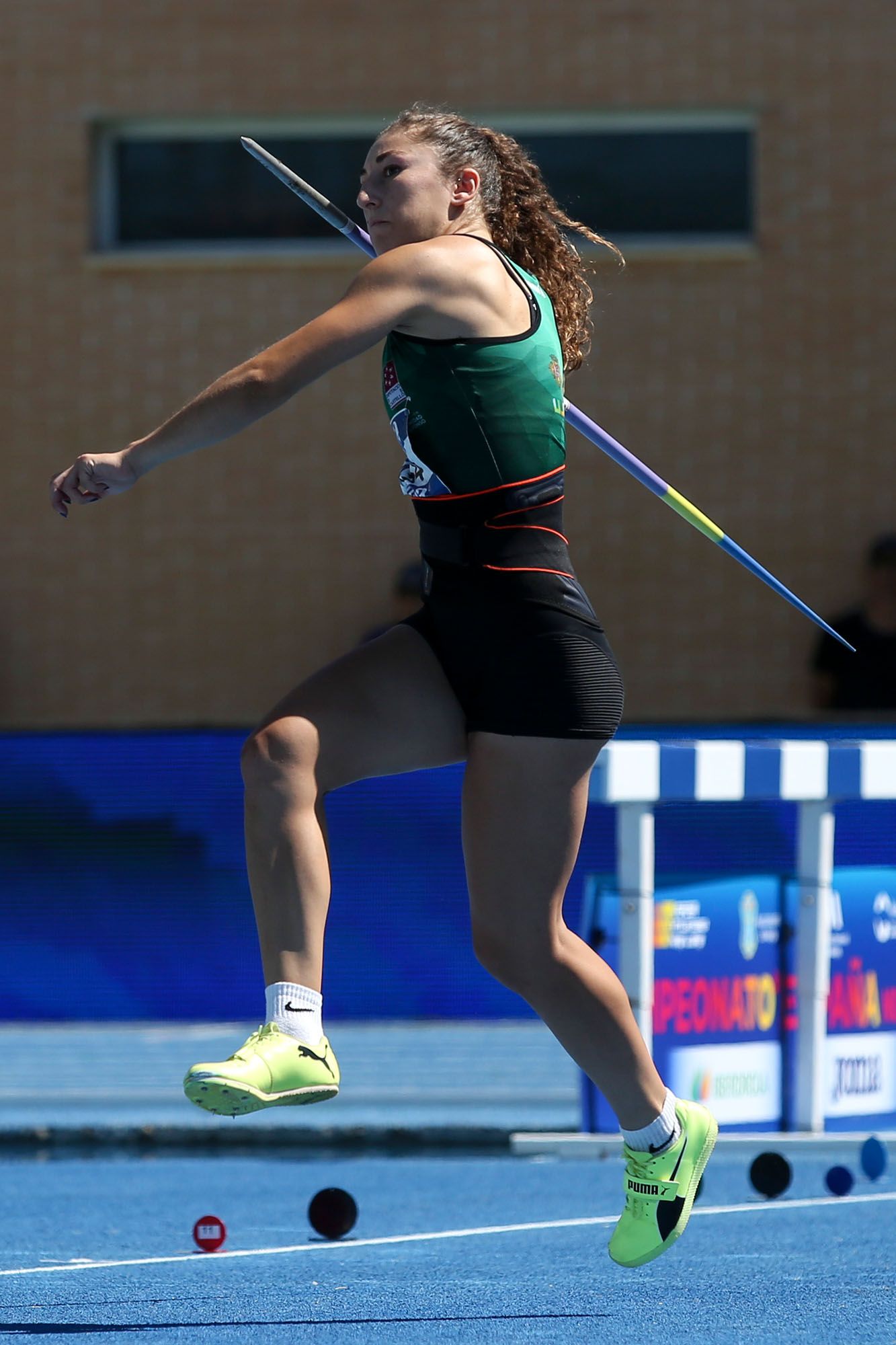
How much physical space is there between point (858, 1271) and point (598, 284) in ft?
28.8

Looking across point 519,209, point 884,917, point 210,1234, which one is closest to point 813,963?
point 884,917

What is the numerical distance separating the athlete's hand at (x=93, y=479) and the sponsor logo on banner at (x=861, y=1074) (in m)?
3.87

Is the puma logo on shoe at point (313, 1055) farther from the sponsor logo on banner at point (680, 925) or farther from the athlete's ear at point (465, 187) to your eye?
the sponsor logo on banner at point (680, 925)

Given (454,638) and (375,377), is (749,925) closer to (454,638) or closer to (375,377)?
(454,638)

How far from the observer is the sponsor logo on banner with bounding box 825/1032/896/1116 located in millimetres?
6863

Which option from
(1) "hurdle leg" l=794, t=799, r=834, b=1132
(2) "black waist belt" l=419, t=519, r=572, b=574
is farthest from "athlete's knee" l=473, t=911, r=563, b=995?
(1) "hurdle leg" l=794, t=799, r=834, b=1132

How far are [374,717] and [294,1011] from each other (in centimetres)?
54

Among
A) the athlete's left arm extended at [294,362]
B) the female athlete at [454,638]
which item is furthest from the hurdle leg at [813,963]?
the athlete's left arm extended at [294,362]

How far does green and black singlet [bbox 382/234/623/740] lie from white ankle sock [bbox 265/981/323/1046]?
573mm

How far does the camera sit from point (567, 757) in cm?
391

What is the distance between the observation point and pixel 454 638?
3939 mm

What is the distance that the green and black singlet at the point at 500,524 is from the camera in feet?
12.5

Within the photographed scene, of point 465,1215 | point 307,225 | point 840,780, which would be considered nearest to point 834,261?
point 307,225

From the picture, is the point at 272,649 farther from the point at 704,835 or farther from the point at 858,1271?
the point at 858,1271
